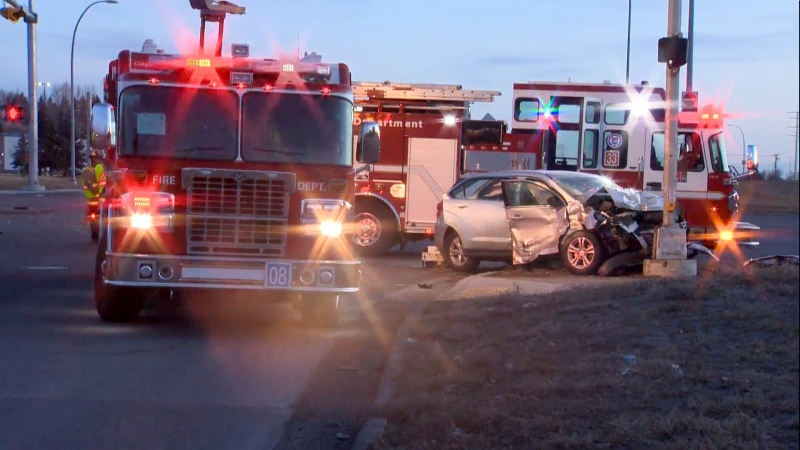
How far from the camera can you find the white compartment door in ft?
61.7

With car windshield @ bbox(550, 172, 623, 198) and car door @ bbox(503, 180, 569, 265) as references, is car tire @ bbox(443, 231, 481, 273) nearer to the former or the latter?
car door @ bbox(503, 180, 569, 265)

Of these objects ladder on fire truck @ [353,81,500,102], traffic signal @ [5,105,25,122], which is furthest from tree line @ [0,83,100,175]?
ladder on fire truck @ [353,81,500,102]

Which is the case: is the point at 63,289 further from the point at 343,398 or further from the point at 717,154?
the point at 717,154

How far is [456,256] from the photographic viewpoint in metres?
16.0

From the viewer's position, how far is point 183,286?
9.28 metres

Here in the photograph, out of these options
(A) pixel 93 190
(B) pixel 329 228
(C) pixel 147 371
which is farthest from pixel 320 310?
(A) pixel 93 190

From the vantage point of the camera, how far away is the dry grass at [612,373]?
5598 mm

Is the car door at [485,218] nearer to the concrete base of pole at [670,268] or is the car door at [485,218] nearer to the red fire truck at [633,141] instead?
the concrete base of pole at [670,268]

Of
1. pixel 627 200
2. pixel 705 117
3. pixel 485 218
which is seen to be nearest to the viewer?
pixel 627 200

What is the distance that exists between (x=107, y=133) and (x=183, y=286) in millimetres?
1712

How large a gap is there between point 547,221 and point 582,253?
2.56ft

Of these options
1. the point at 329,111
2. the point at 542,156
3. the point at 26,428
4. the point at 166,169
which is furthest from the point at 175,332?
the point at 542,156

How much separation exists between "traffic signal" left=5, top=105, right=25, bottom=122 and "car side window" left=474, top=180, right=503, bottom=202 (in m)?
18.8

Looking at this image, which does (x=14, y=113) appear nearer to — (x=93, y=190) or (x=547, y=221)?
(x=93, y=190)
